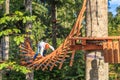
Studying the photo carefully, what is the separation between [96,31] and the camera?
6.88 metres

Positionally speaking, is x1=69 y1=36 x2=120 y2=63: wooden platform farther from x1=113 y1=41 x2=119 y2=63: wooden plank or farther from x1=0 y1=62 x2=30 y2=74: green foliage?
x1=0 y1=62 x2=30 y2=74: green foliage

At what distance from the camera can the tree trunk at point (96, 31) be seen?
22.3ft

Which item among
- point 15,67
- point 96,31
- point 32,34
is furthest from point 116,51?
point 32,34

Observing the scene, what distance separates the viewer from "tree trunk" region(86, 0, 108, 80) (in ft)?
22.3

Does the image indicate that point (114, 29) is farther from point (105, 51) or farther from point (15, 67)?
point (105, 51)

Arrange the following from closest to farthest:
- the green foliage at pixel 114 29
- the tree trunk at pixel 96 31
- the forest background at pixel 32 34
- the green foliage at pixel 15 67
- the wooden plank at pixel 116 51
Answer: the wooden plank at pixel 116 51 → the tree trunk at pixel 96 31 → the green foliage at pixel 15 67 → the forest background at pixel 32 34 → the green foliage at pixel 114 29

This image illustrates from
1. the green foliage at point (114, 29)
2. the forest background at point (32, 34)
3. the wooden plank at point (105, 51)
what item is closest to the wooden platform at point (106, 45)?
the wooden plank at point (105, 51)

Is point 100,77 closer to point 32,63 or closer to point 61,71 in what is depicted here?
point 32,63

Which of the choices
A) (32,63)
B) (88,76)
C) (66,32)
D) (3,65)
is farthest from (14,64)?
(66,32)

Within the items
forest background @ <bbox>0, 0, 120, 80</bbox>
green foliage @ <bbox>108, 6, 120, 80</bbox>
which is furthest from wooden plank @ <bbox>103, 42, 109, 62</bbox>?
green foliage @ <bbox>108, 6, 120, 80</bbox>

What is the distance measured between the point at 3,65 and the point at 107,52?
4.39 metres

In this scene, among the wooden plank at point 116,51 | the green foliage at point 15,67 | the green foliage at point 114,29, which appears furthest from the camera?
the green foliage at point 114,29

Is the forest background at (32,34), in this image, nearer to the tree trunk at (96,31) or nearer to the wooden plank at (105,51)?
the tree trunk at (96,31)

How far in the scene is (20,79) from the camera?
18641mm
